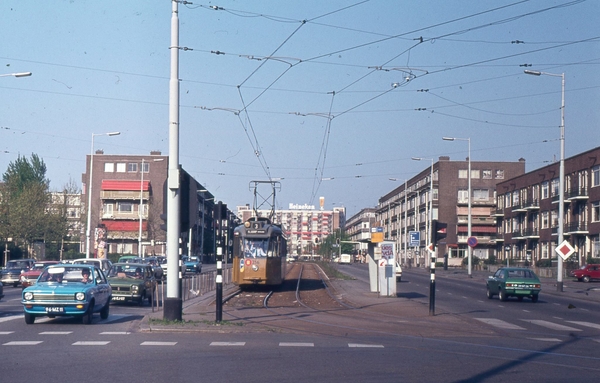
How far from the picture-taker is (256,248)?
33281 mm

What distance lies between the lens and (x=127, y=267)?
87.5 feet

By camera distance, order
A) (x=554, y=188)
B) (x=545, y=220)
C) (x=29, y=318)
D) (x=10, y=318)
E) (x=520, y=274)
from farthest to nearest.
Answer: (x=545, y=220) < (x=554, y=188) < (x=520, y=274) < (x=10, y=318) < (x=29, y=318)

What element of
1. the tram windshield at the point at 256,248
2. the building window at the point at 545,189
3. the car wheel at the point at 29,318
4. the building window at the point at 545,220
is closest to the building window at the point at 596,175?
the building window at the point at 545,189

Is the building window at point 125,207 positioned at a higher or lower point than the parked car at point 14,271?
higher

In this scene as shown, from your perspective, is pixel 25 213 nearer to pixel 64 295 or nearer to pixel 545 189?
pixel 64 295

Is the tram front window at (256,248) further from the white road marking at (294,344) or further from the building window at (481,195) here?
the building window at (481,195)

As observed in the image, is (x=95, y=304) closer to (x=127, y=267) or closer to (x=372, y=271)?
(x=127, y=267)

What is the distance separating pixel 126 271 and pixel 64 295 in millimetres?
8763

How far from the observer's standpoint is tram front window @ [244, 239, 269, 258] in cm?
3328

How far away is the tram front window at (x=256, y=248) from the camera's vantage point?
33.3 metres

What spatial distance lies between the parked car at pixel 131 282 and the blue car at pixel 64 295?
15.8 ft

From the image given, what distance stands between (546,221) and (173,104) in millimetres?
66918

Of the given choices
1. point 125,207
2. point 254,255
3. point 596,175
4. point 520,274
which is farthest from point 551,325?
point 125,207

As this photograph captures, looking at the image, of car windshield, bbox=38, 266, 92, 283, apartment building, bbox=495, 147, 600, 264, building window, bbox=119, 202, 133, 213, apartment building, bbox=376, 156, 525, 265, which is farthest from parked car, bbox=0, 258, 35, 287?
apartment building, bbox=376, 156, 525, 265
